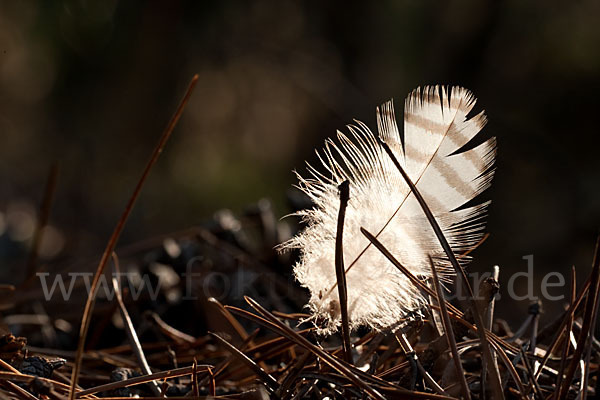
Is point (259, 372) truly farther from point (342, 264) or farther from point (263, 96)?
point (263, 96)

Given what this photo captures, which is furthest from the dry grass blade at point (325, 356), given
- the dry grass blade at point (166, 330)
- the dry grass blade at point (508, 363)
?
the dry grass blade at point (166, 330)

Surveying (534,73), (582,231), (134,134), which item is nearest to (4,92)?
(134,134)

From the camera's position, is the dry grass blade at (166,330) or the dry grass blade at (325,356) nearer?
the dry grass blade at (325,356)

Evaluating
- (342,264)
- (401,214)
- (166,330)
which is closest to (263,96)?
(166,330)

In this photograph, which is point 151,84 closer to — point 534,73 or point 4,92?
point 4,92

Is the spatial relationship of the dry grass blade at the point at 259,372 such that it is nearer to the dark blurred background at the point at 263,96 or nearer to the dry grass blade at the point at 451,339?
the dry grass blade at the point at 451,339

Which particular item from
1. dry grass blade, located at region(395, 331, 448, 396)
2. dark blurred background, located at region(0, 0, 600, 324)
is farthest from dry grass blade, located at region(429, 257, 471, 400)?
dark blurred background, located at region(0, 0, 600, 324)
